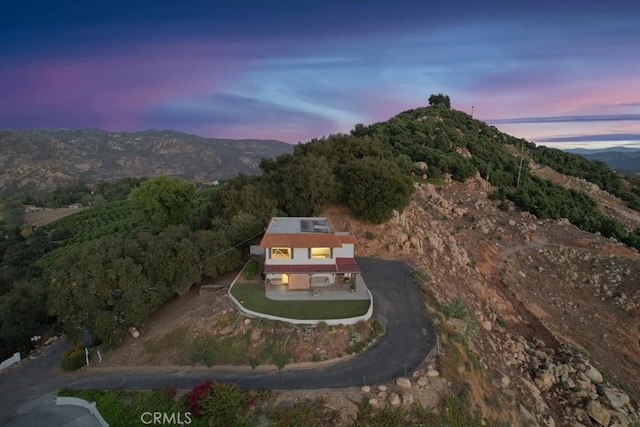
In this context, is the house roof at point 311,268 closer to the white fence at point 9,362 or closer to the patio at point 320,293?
the patio at point 320,293

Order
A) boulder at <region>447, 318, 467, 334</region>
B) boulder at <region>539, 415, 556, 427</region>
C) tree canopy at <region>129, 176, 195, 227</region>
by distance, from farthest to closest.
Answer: tree canopy at <region>129, 176, 195, 227</region>, boulder at <region>447, 318, 467, 334</region>, boulder at <region>539, 415, 556, 427</region>

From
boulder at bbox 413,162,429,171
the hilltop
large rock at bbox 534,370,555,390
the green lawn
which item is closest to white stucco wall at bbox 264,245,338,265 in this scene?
the green lawn

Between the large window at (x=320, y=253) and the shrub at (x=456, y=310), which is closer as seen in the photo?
the shrub at (x=456, y=310)

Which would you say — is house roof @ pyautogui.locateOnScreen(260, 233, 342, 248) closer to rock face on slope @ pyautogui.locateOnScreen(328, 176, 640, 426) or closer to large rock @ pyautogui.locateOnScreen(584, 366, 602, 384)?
rock face on slope @ pyautogui.locateOnScreen(328, 176, 640, 426)

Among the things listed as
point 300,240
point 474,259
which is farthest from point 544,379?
point 300,240

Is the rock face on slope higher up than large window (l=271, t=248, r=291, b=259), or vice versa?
large window (l=271, t=248, r=291, b=259)

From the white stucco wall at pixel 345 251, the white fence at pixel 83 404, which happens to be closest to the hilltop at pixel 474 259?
the white fence at pixel 83 404
